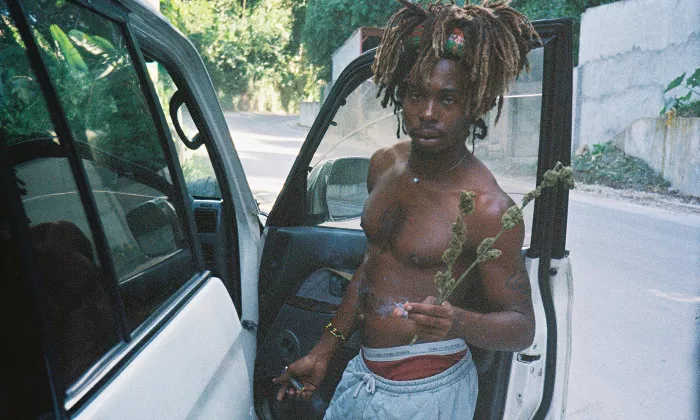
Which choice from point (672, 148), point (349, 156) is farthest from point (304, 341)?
point (672, 148)

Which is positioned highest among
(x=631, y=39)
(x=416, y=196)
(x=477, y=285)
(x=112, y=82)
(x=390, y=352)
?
(x=631, y=39)

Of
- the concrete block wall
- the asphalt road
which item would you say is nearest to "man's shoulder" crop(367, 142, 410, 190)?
the asphalt road

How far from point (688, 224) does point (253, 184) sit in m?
7.07

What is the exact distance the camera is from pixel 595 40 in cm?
1633

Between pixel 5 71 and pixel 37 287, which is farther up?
pixel 5 71

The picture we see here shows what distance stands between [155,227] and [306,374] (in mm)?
805

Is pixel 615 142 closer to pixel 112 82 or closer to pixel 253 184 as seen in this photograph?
pixel 253 184

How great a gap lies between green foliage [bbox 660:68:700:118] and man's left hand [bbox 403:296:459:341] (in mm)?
12266

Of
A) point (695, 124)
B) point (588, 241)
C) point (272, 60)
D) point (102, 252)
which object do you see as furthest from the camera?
point (272, 60)

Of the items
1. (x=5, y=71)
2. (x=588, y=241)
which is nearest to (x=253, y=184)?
(x=588, y=241)

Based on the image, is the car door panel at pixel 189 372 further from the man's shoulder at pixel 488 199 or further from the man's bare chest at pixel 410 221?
the man's shoulder at pixel 488 199

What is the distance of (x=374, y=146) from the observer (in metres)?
2.61

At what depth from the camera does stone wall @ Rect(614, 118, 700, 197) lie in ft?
38.5

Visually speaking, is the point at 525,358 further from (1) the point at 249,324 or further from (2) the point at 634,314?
(2) the point at 634,314
